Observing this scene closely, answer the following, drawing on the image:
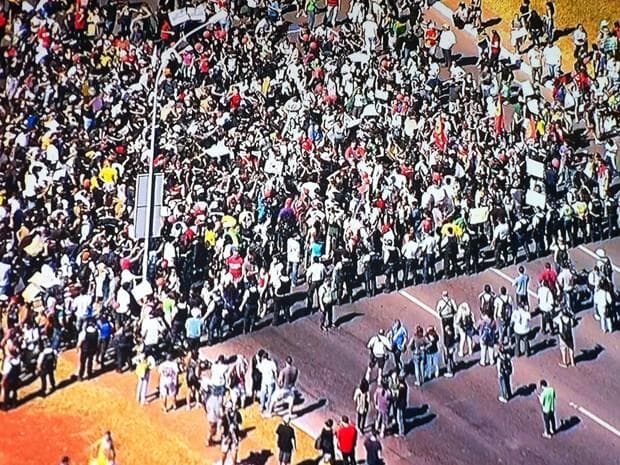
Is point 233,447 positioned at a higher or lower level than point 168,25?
lower

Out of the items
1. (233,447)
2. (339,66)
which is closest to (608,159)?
(339,66)

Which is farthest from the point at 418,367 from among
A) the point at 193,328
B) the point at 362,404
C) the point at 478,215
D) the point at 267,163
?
the point at 267,163

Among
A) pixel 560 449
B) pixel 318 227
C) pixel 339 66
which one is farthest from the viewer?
pixel 339 66

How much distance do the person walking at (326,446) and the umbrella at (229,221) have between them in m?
3.75

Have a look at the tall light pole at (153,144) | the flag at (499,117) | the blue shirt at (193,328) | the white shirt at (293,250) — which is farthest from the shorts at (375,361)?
the flag at (499,117)

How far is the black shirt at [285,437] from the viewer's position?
1483 cm

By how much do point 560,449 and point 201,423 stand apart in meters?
4.53

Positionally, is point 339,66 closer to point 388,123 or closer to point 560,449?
point 388,123

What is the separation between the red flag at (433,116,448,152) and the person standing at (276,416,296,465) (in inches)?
256

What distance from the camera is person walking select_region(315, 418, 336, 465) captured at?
588 inches

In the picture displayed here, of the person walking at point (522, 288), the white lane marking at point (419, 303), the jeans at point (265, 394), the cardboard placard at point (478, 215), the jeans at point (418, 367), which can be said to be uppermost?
the cardboard placard at point (478, 215)

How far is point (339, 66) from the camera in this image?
20.5 m

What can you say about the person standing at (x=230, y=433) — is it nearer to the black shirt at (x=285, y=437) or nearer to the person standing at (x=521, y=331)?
the black shirt at (x=285, y=437)

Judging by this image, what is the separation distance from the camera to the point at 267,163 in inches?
739
